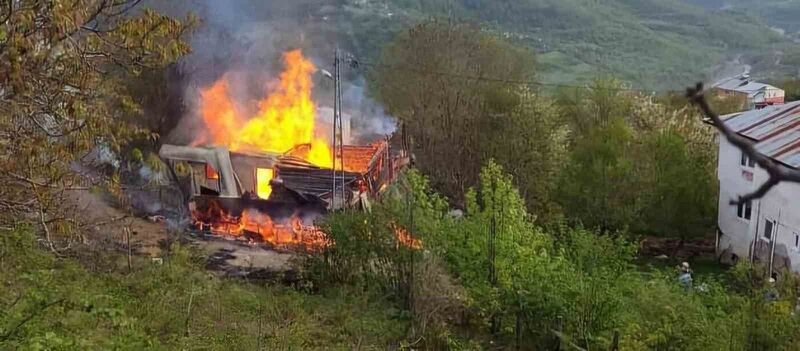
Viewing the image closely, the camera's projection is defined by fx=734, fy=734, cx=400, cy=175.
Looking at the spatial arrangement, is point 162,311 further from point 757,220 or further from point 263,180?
point 757,220

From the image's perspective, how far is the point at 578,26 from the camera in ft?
126

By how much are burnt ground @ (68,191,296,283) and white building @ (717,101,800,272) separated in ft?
30.7

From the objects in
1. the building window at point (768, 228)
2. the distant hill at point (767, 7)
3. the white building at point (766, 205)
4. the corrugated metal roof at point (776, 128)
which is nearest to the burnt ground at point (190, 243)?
the white building at point (766, 205)

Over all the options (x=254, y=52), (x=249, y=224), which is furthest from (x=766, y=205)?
(x=254, y=52)

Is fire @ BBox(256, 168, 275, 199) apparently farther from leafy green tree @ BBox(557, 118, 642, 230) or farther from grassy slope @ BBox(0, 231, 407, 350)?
leafy green tree @ BBox(557, 118, 642, 230)

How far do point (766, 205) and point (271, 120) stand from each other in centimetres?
1355

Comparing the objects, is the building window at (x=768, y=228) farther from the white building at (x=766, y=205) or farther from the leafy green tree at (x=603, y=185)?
the leafy green tree at (x=603, y=185)

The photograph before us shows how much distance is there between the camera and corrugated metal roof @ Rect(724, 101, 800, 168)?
1628 centimetres

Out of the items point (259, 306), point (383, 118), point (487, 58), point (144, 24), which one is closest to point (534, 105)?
point (487, 58)

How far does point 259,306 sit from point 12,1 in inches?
271

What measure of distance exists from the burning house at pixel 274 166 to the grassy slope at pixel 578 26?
7.95m

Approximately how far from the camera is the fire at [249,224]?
17.0 metres

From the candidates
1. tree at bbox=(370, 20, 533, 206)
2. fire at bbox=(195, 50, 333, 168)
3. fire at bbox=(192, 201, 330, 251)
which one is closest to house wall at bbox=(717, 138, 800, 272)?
tree at bbox=(370, 20, 533, 206)

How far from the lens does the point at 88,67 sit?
4.62 meters
